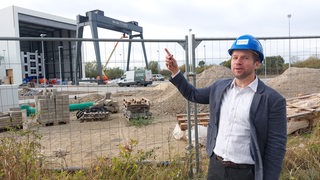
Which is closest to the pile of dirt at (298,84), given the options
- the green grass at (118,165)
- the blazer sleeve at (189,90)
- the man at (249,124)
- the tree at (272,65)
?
the tree at (272,65)

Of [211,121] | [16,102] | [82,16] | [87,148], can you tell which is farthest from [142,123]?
[82,16]

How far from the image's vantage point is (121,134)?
8.20m

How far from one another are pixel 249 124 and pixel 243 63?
47cm

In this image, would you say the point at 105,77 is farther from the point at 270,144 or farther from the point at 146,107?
the point at 146,107

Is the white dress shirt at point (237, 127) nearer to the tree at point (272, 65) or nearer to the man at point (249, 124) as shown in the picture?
the man at point (249, 124)

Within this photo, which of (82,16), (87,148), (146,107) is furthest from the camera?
(82,16)

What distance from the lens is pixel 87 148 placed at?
22.3 feet

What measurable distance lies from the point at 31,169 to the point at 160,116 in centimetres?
795

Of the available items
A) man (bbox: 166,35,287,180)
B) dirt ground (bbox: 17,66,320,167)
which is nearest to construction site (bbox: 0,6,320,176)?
dirt ground (bbox: 17,66,320,167)

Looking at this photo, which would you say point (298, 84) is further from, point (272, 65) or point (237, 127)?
point (237, 127)

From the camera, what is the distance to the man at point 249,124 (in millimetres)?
2029

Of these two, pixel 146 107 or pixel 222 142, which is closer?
pixel 222 142

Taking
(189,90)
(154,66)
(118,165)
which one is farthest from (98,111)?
(189,90)

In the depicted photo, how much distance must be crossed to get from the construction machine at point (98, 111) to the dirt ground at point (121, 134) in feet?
0.79
